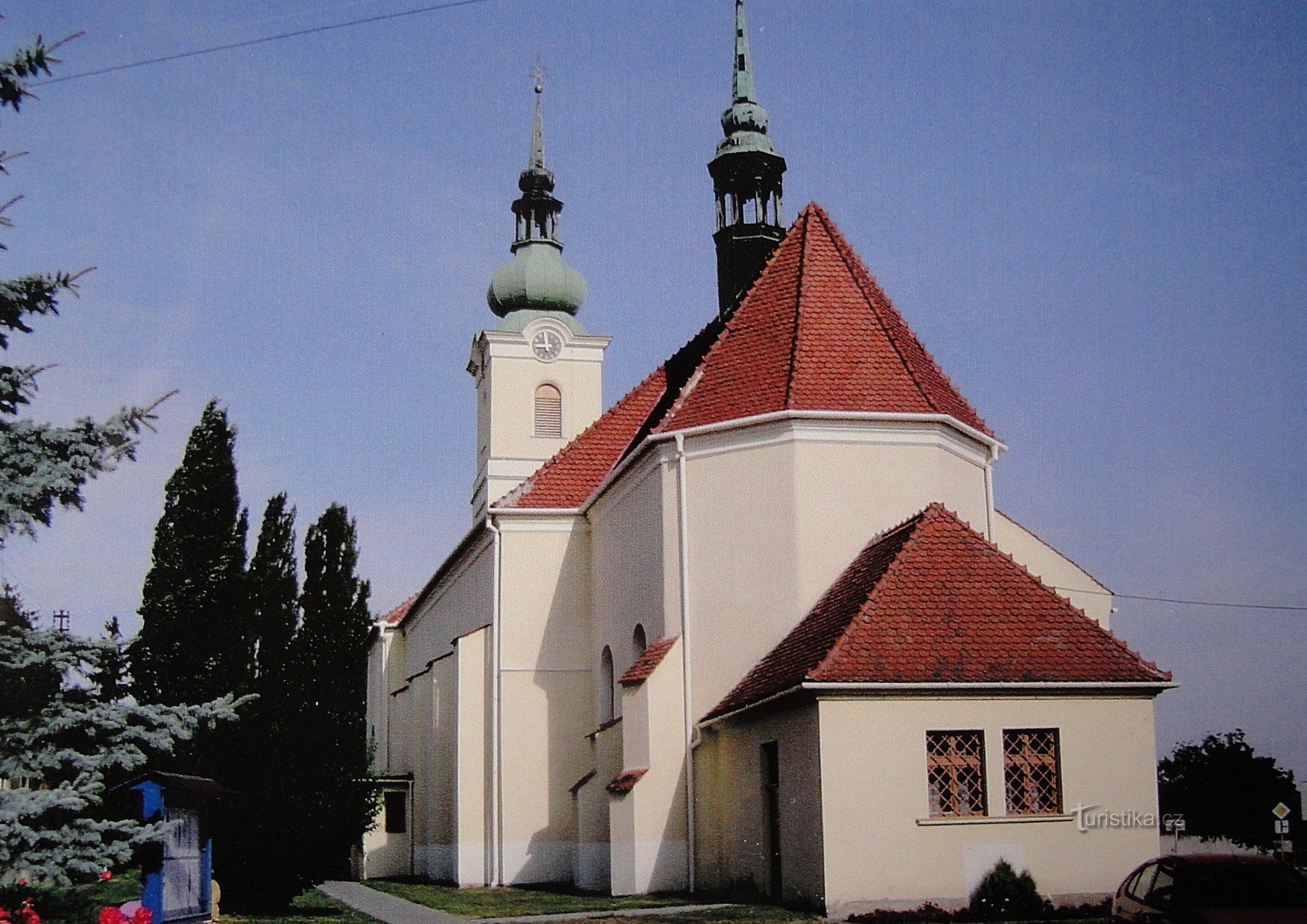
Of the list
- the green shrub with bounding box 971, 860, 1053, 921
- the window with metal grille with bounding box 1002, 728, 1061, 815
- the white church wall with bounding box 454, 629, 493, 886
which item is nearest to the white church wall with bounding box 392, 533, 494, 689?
the white church wall with bounding box 454, 629, 493, 886

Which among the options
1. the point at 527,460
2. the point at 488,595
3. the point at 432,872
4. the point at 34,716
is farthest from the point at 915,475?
the point at 527,460

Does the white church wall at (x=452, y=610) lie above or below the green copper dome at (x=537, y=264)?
below

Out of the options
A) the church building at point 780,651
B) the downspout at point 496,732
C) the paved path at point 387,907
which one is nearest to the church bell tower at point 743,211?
the church building at point 780,651

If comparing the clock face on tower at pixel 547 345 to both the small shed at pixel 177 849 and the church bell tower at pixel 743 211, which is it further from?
the small shed at pixel 177 849

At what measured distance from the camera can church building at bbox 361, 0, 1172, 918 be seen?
16.9 m

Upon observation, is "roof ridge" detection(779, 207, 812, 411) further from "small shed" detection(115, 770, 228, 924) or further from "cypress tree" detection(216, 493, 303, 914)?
"small shed" detection(115, 770, 228, 924)

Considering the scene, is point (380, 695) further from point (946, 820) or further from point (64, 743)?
point (64, 743)

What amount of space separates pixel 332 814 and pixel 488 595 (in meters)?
11.3

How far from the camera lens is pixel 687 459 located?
21953 mm

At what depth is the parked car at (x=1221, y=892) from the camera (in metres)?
12.4

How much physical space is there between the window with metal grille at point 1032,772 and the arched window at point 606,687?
10.6m

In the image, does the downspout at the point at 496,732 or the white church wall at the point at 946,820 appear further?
the downspout at the point at 496,732

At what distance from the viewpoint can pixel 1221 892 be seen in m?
12.9

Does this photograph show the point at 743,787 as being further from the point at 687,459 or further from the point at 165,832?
the point at 165,832
